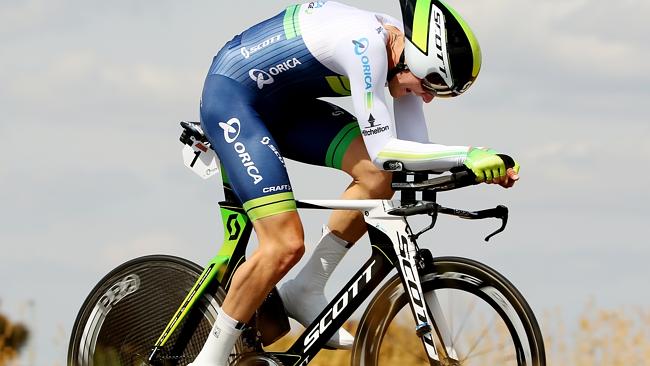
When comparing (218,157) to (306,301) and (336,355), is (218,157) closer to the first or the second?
(306,301)

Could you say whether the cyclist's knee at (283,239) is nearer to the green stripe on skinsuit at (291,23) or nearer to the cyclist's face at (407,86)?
the cyclist's face at (407,86)

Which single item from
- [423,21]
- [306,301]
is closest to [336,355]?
[306,301]

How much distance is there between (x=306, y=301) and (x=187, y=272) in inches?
31.2

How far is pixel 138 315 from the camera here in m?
9.19

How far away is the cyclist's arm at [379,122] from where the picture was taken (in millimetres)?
7938

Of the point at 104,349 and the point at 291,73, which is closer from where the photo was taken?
the point at 291,73

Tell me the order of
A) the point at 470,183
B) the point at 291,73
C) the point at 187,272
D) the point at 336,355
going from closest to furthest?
the point at 470,183
the point at 291,73
the point at 187,272
the point at 336,355

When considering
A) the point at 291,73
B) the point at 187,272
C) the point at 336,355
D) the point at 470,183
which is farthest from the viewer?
the point at 336,355

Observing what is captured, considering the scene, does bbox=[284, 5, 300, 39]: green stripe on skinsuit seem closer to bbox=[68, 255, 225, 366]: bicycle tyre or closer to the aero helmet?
the aero helmet

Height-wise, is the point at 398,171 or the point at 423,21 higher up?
the point at 423,21

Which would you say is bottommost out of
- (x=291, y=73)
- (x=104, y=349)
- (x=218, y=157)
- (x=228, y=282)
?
(x=104, y=349)

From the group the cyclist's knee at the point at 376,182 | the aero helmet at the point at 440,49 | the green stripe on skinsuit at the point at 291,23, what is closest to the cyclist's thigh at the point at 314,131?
the cyclist's knee at the point at 376,182

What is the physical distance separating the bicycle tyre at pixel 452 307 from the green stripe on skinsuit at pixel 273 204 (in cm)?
75

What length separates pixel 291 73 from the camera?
8422 mm
